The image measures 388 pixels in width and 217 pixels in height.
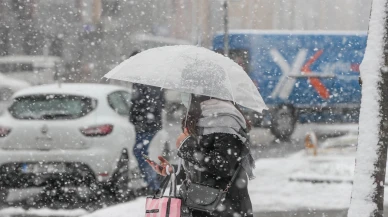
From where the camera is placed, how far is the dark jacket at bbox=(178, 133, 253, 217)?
4.21m

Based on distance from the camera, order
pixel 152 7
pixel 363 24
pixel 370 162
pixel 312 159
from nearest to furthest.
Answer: pixel 370 162
pixel 312 159
pixel 363 24
pixel 152 7

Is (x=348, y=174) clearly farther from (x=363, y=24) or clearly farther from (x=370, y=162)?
(x=363, y=24)

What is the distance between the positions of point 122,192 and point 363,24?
20346 millimetres

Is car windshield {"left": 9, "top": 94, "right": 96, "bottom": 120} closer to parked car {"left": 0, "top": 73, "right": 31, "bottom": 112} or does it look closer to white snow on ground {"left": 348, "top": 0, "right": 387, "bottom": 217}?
white snow on ground {"left": 348, "top": 0, "right": 387, "bottom": 217}

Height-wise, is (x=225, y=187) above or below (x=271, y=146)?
below

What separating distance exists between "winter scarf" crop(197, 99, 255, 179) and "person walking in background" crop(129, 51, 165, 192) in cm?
430

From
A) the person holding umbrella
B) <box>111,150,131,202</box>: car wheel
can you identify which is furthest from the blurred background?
the person holding umbrella

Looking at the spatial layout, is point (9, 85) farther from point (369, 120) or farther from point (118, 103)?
point (369, 120)

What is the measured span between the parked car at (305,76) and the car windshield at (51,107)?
10.4 metres

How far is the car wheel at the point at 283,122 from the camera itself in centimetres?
1953

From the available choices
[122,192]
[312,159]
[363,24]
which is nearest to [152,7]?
[363,24]

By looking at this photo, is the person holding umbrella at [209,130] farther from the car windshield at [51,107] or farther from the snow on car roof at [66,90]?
the snow on car roof at [66,90]

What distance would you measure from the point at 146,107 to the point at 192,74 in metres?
4.40

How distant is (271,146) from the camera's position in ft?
60.6
